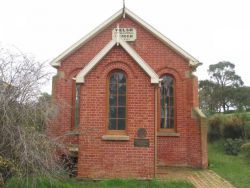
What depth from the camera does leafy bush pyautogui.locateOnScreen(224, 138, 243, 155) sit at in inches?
782

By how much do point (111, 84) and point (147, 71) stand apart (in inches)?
59.4

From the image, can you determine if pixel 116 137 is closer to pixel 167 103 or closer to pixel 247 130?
pixel 167 103

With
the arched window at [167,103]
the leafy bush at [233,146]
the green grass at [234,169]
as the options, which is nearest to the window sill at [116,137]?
the green grass at [234,169]

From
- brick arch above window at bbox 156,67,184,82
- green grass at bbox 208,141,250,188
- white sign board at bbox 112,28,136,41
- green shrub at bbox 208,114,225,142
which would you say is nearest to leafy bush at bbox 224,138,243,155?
green grass at bbox 208,141,250,188

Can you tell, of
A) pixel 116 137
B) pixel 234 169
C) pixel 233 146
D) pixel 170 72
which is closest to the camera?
pixel 116 137

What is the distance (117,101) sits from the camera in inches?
469

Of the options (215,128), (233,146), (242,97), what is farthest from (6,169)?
(242,97)

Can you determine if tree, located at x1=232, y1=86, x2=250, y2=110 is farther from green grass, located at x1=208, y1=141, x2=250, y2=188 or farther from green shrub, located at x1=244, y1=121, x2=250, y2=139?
green grass, located at x1=208, y1=141, x2=250, y2=188

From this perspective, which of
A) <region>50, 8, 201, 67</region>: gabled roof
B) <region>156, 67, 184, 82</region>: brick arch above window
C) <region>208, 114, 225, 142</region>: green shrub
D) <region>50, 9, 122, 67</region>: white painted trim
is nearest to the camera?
<region>50, 8, 201, 67</region>: gabled roof

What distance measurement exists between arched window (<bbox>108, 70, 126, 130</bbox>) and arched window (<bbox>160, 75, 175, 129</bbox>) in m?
4.52

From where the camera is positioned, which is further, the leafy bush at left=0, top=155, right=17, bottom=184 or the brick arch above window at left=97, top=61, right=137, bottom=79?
the brick arch above window at left=97, top=61, right=137, bottom=79

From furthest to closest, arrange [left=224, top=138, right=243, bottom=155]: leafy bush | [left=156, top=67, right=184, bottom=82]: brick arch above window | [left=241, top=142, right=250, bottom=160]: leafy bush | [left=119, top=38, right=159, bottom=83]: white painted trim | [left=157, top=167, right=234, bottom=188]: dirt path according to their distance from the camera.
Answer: [left=224, top=138, right=243, bottom=155]: leafy bush < [left=241, top=142, right=250, bottom=160]: leafy bush < [left=156, top=67, right=184, bottom=82]: brick arch above window < [left=119, top=38, right=159, bottom=83]: white painted trim < [left=157, top=167, right=234, bottom=188]: dirt path

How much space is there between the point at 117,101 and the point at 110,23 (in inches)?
242

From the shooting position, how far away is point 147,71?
1159 cm
